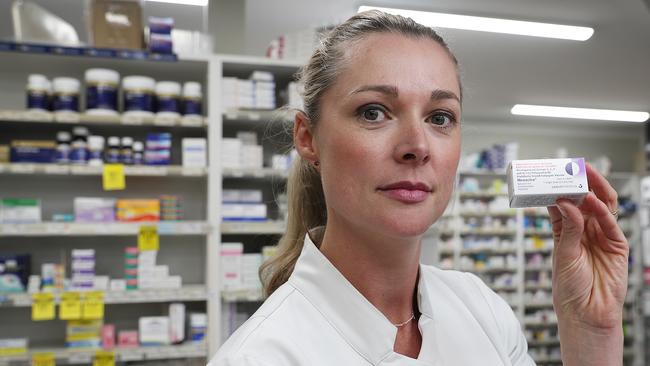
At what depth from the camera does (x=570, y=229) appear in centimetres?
118

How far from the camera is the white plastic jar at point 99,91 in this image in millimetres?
3340

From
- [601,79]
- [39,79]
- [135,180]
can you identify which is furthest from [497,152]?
[39,79]

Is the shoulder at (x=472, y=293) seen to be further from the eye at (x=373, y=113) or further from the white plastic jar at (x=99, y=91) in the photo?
the white plastic jar at (x=99, y=91)

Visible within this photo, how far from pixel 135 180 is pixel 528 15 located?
4.51m

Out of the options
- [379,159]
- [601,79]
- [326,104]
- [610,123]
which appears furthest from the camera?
[610,123]

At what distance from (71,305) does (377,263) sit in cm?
270

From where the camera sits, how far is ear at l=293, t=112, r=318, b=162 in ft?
4.00

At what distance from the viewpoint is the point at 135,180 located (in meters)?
3.82

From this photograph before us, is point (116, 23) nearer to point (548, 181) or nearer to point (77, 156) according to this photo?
point (77, 156)

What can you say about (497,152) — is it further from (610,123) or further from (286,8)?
(286,8)

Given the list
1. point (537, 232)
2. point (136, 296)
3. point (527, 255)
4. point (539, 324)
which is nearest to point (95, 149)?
point (136, 296)

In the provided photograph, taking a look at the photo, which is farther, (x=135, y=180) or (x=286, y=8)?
(x=286, y=8)

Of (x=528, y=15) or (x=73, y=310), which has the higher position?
(x=528, y=15)

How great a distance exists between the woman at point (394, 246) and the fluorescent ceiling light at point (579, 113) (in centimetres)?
967
